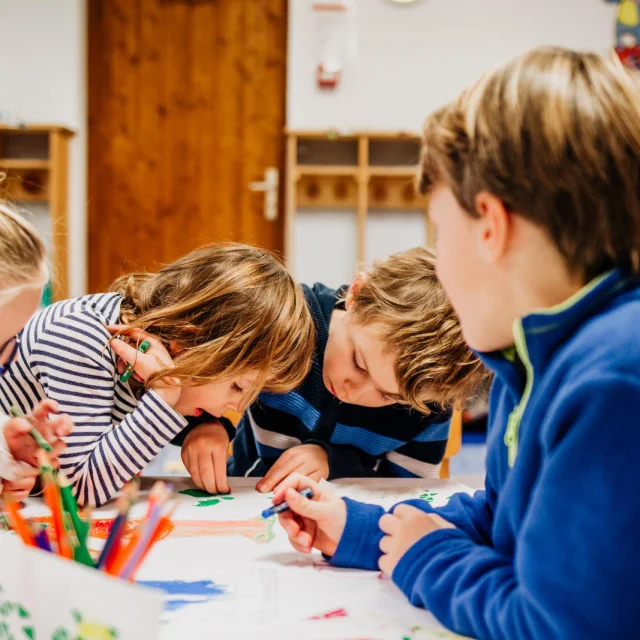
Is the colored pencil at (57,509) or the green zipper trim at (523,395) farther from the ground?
the green zipper trim at (523,395)

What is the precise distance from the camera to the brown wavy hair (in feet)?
3.25

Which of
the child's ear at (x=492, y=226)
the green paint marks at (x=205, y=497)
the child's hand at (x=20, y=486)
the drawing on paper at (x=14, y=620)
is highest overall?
the child's ear at (x=492, y=226)

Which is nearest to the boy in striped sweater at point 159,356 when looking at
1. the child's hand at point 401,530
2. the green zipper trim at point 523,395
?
the child's hand at point 401,530

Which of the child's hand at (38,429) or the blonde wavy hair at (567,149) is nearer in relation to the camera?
the blonde wavy hair at (567,149)

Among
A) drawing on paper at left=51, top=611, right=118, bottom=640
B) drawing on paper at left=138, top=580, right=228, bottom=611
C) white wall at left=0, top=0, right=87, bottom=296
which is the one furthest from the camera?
white wall at left=0, top=0, right=87, bottom=296

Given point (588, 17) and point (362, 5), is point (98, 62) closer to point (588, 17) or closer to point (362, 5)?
point (362, 5)

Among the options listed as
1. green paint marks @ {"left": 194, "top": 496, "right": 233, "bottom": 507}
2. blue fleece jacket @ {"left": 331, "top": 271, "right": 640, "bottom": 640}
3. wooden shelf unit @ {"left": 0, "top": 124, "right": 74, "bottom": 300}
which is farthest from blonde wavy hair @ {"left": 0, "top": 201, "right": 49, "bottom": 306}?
wooden shelf unit @ {"left": 0, "top": 124, "right": 74, "bottom": 300}

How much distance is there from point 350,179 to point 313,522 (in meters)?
2.94

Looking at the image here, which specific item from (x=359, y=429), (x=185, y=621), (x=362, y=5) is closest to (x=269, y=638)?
(x=185, y=621)

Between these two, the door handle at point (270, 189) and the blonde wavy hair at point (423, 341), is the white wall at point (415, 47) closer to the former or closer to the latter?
the door handle at point (270, 189)

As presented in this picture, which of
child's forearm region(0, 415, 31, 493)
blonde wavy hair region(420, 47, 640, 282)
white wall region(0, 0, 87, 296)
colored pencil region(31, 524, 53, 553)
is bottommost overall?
child's forearm region(0, 415, 31, 493)

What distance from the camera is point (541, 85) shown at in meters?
0.51

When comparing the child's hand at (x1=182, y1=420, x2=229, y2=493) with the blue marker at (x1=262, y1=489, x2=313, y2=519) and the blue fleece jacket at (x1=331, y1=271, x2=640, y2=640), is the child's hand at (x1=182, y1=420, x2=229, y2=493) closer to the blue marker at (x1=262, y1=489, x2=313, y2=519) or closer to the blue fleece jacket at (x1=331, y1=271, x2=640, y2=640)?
the blue marker at (x1=262, y1=489, x2=313, y2=519)

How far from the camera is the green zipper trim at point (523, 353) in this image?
1.73 ft
